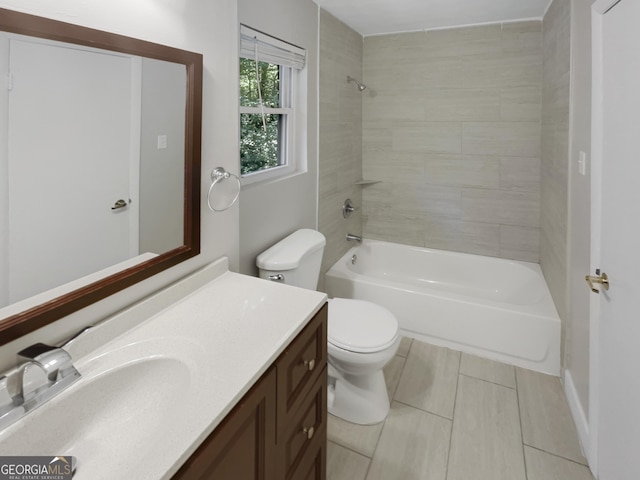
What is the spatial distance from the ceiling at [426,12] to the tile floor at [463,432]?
2.38 meters

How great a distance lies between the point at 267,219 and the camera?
2111 millimetres

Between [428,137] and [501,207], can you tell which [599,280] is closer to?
[501,207]

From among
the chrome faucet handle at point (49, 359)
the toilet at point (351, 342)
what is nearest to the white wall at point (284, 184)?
the toilet at point (351, 342)

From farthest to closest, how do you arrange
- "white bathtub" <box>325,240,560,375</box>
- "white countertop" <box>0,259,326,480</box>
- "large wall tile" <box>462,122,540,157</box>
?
1. "large wall tile" <box>462,122,540,157</box>
2. "white bathtub" <box>325,240,560,375</box>
3. "white countertop" <box>0,259,326,480</box>

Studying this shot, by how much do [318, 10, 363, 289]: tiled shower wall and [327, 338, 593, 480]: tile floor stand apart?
44.4 inches

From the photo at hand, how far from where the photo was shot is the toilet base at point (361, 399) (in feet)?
6.30

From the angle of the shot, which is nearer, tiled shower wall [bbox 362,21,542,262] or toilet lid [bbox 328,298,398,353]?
toilet lid [bbox 328,298,398,353]

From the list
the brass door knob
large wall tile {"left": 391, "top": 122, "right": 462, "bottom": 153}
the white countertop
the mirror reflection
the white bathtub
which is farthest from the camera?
large wall tile {"left": 391, "top": 122, "right": 462, "bottom": 153}

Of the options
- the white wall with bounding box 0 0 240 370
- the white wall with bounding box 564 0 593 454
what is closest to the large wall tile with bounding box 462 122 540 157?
the white wall with bounding box 564 0 593 454

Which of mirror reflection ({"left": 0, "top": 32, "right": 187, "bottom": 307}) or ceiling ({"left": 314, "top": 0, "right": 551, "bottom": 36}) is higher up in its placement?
ceiling ({"left": 314, "top": 0, "right": 551, "bottom": 36})

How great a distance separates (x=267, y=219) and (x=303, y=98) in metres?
0.85

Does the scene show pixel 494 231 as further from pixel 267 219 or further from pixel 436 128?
pixel 267 219

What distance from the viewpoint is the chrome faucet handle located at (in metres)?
0.80

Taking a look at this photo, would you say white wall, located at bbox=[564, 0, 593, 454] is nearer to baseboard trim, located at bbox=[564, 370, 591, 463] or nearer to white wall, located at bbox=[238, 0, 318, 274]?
baseboard trim, located at bbox=[564, 370, 591, 463]
